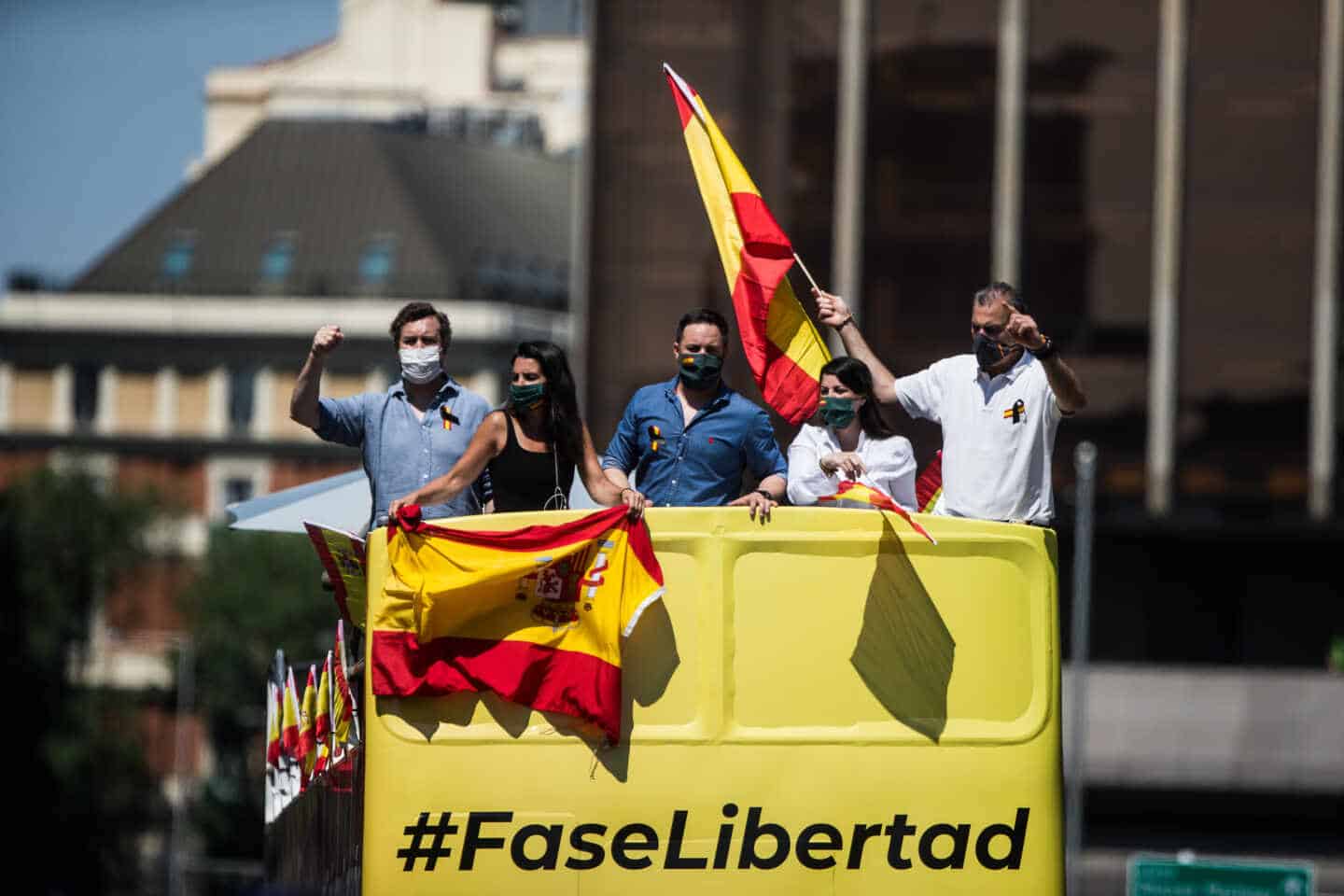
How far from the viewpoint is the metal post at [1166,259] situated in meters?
58.1

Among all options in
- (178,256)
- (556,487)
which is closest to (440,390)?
(556,487)

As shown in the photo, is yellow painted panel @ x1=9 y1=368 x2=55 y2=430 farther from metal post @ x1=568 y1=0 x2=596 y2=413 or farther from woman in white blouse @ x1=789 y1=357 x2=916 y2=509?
woman in white blouse @ x1=789 y1=357 x2=916 y2=509

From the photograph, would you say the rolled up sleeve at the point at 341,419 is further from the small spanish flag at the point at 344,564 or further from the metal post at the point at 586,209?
the metal post at the point at 586,209

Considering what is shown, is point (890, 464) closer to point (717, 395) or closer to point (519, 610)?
point (717, 395)

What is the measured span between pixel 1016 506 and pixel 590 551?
1463 mm

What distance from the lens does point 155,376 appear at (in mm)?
94125

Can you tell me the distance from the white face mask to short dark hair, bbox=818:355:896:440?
4.47ft

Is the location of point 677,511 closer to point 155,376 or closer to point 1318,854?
point 1318,854

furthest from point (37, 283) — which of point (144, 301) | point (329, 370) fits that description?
point (329, 370)

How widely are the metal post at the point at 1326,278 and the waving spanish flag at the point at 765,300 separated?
1898 inches

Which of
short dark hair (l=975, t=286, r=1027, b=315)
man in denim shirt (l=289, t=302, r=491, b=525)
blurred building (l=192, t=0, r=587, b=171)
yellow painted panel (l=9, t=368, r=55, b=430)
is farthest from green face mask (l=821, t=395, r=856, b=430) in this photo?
blurred building (l=192, t=0, r=587, b=171)

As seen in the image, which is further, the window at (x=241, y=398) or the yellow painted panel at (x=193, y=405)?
the yellow painted panel at (x=193, y=405)

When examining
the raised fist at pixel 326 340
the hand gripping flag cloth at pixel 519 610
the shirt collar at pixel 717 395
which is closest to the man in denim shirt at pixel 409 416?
the raised fist at pixel 326 340

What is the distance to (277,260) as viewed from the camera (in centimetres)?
9925
